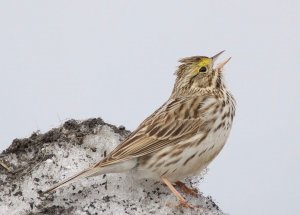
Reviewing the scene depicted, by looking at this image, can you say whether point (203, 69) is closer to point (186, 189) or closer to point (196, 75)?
point (196, 75)

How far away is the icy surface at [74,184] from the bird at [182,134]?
13 centimetres

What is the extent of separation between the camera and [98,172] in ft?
18.0

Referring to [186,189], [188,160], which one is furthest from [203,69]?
[186,189]

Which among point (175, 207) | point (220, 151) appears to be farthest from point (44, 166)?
point (220, 151)

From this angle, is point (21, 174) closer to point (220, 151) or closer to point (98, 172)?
point (98, 172)

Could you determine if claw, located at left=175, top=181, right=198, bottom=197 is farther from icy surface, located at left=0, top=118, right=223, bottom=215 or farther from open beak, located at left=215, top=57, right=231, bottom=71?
open beak, located at left=215, top=57, right=231, bottom=71

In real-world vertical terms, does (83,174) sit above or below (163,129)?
below

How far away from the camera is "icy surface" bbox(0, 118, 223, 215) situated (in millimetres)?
5258

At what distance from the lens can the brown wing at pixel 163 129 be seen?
5.92 meters

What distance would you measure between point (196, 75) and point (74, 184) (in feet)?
6.72

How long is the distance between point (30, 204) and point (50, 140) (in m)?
0.83

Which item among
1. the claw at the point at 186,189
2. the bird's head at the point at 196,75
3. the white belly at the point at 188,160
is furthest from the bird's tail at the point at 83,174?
the bird's head at the point at 196,75

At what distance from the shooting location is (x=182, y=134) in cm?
615

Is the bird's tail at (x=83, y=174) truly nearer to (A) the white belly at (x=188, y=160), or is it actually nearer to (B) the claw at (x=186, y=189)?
(A) the white belly at (x=188, y=160)
